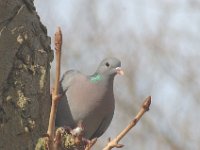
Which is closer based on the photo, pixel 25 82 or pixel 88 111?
pixel 25 82

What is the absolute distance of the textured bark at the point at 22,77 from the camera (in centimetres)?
208

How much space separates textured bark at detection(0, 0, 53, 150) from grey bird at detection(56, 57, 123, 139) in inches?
12.3


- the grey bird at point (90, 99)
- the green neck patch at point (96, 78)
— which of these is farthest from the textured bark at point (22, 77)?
the green neck patch at point (96, 78)

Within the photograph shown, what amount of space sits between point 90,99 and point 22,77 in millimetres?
548

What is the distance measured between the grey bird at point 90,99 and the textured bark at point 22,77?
0.31 m

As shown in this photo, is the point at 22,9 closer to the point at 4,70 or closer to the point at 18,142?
the point at 4,70

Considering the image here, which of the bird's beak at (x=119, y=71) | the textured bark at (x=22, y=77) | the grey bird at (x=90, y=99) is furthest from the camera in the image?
the bird's beak at (x=119, y=71)

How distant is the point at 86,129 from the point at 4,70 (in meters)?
0.65

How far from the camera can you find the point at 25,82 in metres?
2.17

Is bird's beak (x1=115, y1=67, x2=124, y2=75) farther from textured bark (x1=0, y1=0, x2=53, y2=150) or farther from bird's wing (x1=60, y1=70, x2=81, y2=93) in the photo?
textured bark (x1=0, y1=0, x2=53, y2=150)

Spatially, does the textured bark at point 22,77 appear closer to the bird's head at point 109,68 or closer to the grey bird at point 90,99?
the grey bird at point 90,99

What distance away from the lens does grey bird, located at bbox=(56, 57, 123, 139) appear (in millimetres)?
2568

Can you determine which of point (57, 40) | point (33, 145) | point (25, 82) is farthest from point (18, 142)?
point (57, 40)

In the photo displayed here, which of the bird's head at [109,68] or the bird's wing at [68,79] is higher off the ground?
the bird's head at [109,68]
